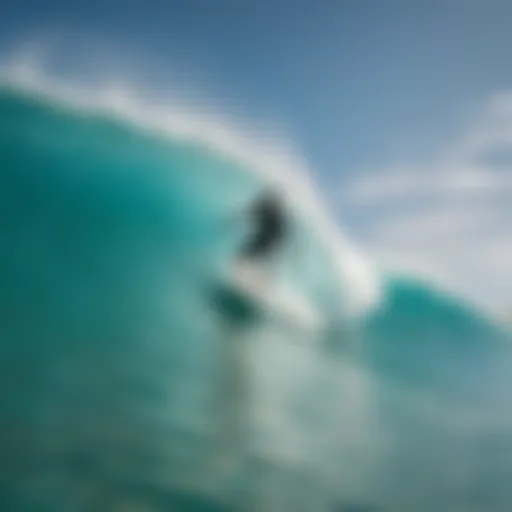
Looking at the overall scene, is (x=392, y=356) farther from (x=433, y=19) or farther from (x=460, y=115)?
(x=433, y=19)

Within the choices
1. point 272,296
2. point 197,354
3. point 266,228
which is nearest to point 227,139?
point 266,228

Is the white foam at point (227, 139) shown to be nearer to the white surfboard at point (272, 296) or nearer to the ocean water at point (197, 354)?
the ocean water at point (197, 354)

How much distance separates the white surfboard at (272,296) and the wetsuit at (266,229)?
40 mm

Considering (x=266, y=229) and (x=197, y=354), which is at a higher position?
(x=266, y=229)

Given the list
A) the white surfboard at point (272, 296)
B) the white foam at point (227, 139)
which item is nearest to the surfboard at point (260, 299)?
the white surfboard at point (272, 296)

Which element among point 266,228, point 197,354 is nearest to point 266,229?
point 266,228

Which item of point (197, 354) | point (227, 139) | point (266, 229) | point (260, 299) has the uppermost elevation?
point (227, 139)

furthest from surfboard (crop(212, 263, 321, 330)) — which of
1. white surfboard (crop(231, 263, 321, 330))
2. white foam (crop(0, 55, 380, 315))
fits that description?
white foam (crop(0, 55, 380, 315))

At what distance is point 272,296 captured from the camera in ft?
6.77

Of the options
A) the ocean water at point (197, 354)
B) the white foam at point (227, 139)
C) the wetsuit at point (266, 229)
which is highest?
the white foam at point (227, 139)

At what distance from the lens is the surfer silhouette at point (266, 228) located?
6.75 feet

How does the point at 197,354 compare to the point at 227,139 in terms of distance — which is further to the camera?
the point at 227,139

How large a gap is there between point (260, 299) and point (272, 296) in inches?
1.4

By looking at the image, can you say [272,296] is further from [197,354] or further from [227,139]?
[227,139]
